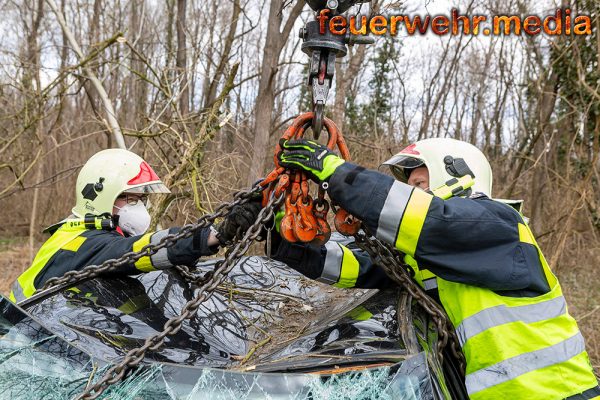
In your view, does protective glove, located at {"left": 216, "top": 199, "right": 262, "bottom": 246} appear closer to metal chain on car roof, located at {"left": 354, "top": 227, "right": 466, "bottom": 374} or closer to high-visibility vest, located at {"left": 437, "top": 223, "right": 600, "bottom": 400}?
metal chain on car roof, located at {"left": 354, "top": 227, "right": 466, "bottom": 374}

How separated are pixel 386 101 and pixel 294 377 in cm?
1790

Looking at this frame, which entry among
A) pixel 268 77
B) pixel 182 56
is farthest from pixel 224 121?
pixel 182 56

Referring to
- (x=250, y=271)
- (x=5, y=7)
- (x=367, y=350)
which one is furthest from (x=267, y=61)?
(x=5, y=7)

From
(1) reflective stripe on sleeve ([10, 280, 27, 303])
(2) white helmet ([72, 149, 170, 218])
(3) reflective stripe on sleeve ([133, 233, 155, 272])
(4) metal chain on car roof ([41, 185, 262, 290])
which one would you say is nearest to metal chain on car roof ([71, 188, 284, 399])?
(4) metal chain on car roof ([41, 185, 262, 290])

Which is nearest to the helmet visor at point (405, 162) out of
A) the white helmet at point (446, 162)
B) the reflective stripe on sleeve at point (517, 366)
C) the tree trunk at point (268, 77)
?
the white helmet at point (446, 162)

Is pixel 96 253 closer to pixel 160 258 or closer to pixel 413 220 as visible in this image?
pixel 160 258

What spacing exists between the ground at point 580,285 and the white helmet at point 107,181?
4909mm

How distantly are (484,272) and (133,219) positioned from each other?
7.75 feet

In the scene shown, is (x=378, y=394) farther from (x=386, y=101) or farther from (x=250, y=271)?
(x=386, y=101)

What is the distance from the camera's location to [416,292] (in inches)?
81.1

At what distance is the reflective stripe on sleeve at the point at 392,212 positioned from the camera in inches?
79.1

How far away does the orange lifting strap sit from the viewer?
2123 millimetres

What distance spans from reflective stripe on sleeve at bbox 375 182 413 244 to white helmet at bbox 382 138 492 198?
451 millimetres

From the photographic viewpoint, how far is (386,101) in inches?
738
